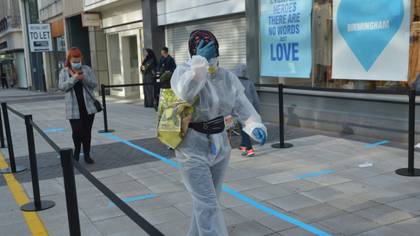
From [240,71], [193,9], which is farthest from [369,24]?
[193,9]

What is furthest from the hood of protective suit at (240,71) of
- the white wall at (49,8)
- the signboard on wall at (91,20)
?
the white wall at (49,8)

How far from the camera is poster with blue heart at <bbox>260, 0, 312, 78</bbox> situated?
9328mm

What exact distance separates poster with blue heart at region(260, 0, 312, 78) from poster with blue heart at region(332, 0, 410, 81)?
2.57 feet

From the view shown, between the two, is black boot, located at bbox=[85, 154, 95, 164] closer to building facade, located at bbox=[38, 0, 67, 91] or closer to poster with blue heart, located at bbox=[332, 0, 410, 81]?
poster with blue heart, located at bbox=[332, 0, 410, 81]

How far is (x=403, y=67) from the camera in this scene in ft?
24.3

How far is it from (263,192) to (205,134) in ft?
7.21

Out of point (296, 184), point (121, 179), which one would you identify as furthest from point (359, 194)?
point (121, 179)

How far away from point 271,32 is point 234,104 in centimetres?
708

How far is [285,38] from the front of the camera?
32.2 ft

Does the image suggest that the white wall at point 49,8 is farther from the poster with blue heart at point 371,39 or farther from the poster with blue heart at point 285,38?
the poster with blue heart at point 371,39

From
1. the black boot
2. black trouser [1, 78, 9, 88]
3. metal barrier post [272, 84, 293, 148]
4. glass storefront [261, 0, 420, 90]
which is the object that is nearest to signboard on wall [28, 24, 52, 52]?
glass storefront [261, 0, 420, 90]

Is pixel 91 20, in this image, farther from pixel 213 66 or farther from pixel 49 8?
pixel 213 66

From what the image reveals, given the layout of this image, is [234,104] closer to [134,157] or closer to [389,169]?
[389,169]

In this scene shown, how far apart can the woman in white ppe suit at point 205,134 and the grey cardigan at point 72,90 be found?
143 inches
